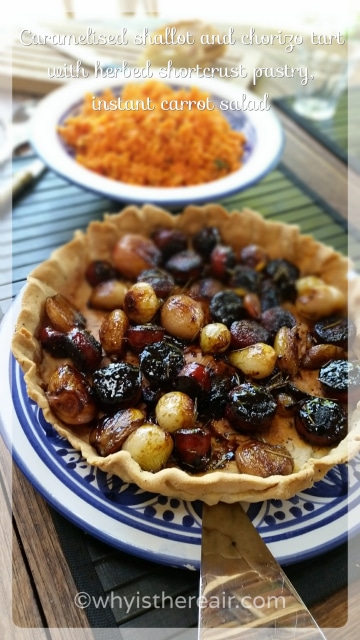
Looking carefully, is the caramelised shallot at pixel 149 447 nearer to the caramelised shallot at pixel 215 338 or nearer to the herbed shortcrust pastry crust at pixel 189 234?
the herbed shortcrust pastry crust at pixel 189 234

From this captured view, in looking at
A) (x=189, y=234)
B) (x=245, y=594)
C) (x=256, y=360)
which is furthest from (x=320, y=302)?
(x=245, y=594)

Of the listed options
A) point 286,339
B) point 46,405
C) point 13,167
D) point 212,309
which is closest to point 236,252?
point 212,309

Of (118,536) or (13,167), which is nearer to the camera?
(118,536)

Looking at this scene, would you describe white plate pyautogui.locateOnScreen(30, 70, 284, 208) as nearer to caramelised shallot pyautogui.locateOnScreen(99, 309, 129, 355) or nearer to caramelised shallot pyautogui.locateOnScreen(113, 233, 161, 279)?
caramelised shallot pyautogui.locateOnScreen(113, 233, 161, 279)

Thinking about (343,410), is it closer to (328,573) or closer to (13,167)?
(328,573)

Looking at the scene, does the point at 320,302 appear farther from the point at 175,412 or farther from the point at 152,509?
the point at 152,509
